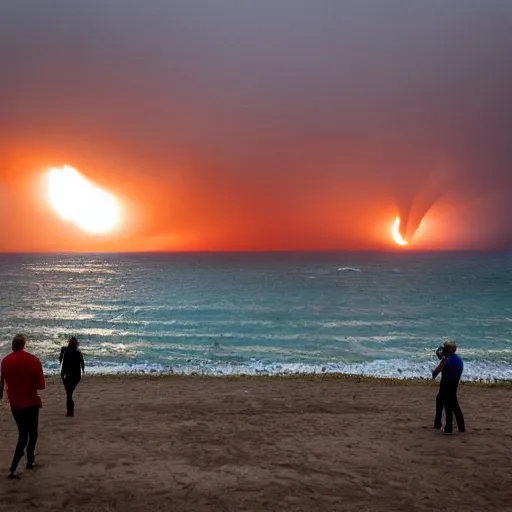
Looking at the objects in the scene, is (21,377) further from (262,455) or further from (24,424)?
(262,455)

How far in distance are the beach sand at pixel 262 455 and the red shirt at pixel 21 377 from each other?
1.47 m

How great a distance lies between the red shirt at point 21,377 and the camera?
24.6 feet

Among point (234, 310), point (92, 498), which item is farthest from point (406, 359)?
point (234, 310)

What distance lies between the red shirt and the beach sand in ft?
4.83

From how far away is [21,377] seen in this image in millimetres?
7520

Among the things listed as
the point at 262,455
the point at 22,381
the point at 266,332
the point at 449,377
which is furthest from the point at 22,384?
the point at 266,332

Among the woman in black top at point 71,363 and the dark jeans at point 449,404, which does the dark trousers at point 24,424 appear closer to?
the woman in black top at point 71,363

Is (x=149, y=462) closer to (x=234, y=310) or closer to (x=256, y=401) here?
(x=256, y=401)

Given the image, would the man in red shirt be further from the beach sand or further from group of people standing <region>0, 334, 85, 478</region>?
the beach sand

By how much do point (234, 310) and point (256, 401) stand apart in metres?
34.1

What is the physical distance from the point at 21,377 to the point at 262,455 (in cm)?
475

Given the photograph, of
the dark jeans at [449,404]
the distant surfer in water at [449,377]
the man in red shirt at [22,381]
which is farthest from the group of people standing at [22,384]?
the dark jeans at [449,404]

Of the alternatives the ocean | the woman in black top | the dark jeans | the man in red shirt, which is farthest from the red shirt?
the ocean

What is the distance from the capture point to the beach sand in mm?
7379
